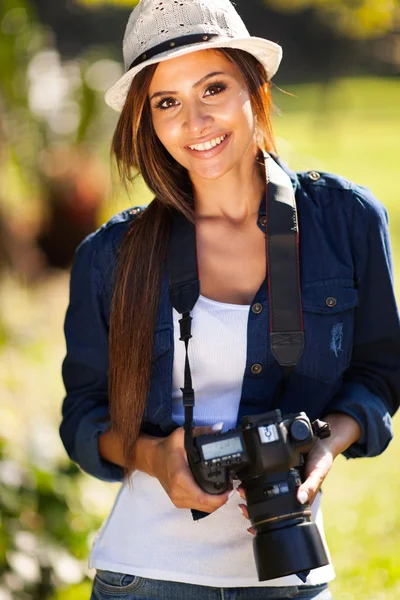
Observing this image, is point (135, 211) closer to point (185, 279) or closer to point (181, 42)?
point (185, 279)

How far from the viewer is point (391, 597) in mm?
3451

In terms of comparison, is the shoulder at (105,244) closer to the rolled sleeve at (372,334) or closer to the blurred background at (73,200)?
the blurred background at (73,200)

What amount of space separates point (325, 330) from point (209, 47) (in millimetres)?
764

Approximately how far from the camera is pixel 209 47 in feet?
7.48

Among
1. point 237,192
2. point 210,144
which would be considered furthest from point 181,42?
point 237,192

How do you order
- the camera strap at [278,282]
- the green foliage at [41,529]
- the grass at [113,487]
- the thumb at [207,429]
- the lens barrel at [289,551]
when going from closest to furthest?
the lens barrel at [289,551]
the thumb at [207,429]
the camera strap at [278,282]
the green foliage at [41,529]
the grass at [113,487]

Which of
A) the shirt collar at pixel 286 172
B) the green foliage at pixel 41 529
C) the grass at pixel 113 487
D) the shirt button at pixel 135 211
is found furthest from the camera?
the grass at pixel 113 487

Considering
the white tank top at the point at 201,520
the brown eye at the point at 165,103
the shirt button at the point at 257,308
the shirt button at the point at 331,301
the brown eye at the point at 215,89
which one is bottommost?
the white tank top at the point at 201,520

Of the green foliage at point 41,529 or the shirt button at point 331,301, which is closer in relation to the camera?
the shirt button at point 331,301

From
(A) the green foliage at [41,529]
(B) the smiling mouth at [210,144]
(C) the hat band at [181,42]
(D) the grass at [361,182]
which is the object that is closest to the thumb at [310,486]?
(B) the smiling mouth at [210,144]

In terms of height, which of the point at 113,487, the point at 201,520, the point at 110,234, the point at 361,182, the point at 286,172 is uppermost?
the point at 286,172

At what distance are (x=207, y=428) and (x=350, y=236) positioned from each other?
24.8 inches

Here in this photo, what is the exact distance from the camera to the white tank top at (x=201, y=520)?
7.30 feet

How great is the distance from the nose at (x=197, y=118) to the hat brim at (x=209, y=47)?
133 millimetres
